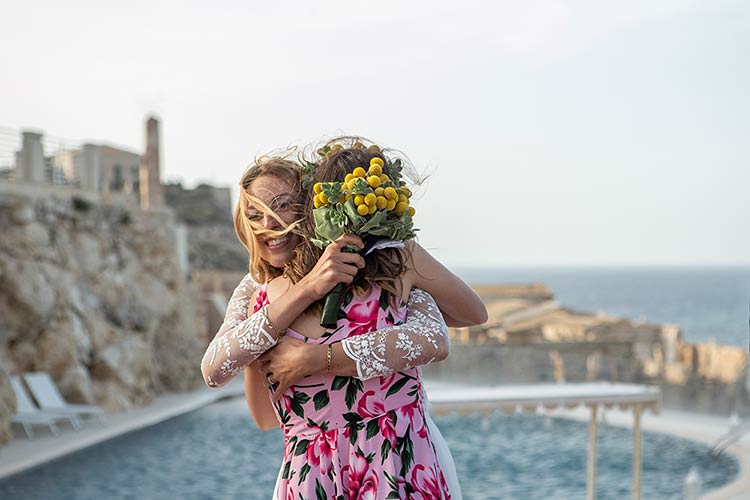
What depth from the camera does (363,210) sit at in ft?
5.41

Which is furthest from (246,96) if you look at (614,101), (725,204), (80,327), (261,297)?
(725,204)

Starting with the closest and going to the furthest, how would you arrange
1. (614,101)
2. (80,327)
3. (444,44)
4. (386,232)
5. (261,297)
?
(386,232) → (261,297) → (80,327) → (444,44) → (614,101)

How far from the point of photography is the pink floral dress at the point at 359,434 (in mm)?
1742

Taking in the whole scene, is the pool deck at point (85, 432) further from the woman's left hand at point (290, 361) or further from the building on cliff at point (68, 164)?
the woman's left hand at point (290, 361)

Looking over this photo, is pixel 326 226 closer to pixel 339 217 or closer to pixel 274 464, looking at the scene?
pixel 339 217

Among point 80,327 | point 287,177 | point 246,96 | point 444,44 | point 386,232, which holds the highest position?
point 444,44

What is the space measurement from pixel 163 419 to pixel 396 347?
46.6ft

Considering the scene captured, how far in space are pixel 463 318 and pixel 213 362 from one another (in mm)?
514

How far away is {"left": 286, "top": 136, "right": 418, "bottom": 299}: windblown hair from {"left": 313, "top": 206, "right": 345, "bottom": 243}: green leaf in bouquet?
6 cm

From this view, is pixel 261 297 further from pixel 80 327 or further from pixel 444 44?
pixel 444 44

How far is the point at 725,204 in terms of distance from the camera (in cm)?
6053

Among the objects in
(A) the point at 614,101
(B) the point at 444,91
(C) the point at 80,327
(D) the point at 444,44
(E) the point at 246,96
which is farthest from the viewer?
(A) the point at 614,101

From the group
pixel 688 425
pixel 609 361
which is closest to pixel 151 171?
pixel 609 361

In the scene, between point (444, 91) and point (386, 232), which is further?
point (444, 91)
